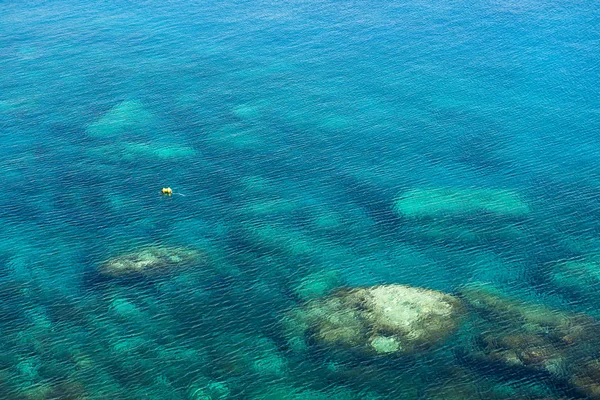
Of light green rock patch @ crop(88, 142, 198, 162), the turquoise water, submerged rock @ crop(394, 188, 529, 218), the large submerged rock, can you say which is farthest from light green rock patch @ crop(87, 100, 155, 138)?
the large submerged rock

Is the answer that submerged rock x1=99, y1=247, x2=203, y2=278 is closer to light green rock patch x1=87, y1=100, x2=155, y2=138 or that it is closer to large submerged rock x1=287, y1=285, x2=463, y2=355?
large submerged rock x1=287, y1=285, x2=463, y2=355

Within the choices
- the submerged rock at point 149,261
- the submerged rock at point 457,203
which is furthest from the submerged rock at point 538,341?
the submerged rock at point 149,261

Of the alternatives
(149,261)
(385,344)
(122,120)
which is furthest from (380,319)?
(122,120)

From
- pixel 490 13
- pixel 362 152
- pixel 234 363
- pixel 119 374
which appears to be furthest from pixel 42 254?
pixel 490 13

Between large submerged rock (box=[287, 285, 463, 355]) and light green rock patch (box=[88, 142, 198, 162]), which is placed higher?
light green rock patch (box=[88, 142, 198, 162])

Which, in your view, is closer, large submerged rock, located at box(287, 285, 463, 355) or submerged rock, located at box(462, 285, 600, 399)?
submerged rock, located at box(462, 285, 600, 399)

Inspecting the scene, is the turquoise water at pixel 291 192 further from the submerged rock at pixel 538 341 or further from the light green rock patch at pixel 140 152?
the light green rock patch at pixel 140 152
